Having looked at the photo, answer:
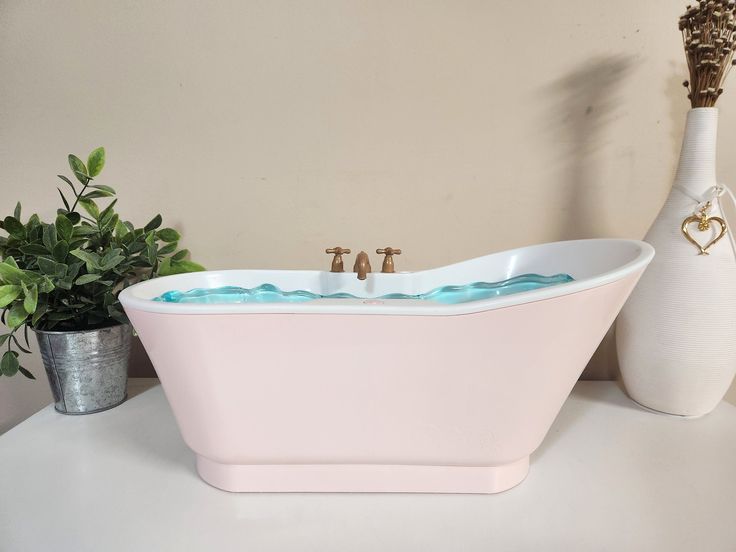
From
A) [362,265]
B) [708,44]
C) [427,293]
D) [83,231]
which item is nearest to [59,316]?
[83,231]

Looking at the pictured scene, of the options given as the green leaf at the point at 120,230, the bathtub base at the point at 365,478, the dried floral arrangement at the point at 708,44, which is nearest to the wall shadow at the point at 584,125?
the dried floral arrangement at the point at 708,44

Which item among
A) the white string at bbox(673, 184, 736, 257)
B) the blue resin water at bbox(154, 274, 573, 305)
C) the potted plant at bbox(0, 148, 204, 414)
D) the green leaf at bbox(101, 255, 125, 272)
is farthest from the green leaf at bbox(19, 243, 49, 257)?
the white string at bbox(673, 184, 736, 257)

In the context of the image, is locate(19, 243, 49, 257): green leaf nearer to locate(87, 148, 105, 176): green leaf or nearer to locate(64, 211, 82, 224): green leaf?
locate(64, 211, 82, 224): green leaf

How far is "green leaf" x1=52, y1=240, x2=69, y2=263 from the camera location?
701mm

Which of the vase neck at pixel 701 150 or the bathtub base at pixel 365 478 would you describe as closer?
the bathtub base at pixel 365 478

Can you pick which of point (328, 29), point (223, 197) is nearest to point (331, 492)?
point (223, 197)

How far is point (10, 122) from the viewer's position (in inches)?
36.5

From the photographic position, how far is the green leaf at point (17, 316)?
0.65 meters

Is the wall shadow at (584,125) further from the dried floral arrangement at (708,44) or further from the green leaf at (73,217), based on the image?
the green leaf at (73,217)

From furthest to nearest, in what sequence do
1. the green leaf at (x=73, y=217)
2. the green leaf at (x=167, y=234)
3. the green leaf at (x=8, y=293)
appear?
the green leaf at (x=167, y=234), the green leaf at (x=73, y=217), the green leaf at (x=8, y=293)

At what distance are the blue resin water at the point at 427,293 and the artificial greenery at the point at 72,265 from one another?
4.9 inches

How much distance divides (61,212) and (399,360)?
0.68 metres

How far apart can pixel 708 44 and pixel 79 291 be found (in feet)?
3.82

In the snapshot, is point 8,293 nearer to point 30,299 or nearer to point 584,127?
point 30,299
